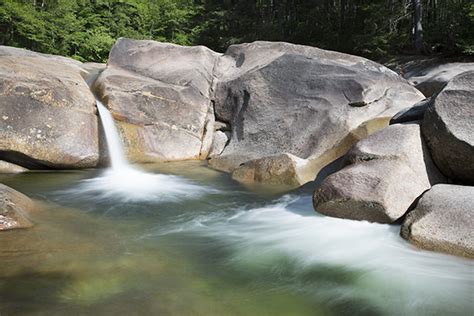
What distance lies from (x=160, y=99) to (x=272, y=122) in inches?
103

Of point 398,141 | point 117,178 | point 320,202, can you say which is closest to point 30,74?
point 117,178

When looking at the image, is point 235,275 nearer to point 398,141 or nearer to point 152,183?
point 398,141

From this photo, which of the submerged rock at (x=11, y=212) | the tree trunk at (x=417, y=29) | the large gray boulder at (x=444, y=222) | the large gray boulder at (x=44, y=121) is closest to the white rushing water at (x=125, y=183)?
the large gray boulder at (x=44, y=121)

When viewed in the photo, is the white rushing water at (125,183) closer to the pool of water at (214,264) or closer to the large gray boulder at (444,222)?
the pool of water at (214,264)

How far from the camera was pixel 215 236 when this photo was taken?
5.12 meters

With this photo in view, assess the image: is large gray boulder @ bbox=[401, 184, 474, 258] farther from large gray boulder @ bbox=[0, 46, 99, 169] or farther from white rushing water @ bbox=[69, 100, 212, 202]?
large gray boulder @ bbox=[0, 46, 99, 169]

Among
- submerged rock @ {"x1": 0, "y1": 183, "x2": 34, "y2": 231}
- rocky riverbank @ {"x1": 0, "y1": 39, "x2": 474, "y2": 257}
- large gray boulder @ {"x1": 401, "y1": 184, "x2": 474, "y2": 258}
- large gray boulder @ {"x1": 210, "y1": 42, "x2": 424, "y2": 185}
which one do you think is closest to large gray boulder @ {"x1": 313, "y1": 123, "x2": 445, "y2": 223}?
rocky riverbank @ {"x1": 0, "y1": 39, "x2": 474, "y2": 257}

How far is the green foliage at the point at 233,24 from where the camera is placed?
19.4 m

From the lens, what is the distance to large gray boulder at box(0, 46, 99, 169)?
7902 millimetres

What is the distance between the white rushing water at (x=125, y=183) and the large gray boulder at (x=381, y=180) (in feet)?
8.01

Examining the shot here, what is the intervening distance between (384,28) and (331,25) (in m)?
5.50

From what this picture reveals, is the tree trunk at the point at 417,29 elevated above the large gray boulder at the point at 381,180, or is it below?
above

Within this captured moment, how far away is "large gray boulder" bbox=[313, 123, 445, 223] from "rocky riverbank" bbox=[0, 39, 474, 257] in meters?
0.02

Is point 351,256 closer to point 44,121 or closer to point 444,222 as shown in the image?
point 444,222
